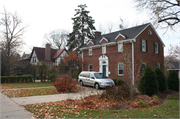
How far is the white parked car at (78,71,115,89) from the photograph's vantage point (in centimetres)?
1339

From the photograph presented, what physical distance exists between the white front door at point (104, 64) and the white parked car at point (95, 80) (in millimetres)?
5104

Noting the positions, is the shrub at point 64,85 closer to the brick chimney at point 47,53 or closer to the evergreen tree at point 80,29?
the evergreen tree at point 80,29

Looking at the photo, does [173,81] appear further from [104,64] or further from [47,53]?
[47,53]

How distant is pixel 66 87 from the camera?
462 inches

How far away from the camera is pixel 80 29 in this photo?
33.3 meters

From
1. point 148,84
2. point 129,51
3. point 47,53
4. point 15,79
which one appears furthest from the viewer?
point 47,53

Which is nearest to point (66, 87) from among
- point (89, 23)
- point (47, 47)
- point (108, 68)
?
point (108, 68)

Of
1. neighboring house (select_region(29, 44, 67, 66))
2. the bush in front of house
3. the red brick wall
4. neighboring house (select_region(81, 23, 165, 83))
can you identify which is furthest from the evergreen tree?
the bush in front of house

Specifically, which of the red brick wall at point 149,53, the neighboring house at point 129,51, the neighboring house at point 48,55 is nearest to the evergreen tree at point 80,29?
the neighboring house at point 48,55

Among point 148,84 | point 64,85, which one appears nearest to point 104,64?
point 64,85

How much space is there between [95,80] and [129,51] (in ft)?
20.3

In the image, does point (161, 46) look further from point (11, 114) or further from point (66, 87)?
point (11, 114)

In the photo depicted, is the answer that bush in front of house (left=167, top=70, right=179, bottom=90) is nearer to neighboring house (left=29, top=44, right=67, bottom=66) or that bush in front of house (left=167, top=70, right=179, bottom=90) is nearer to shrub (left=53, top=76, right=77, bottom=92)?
shrub (left=53, top=76, right=77, bottom=92)

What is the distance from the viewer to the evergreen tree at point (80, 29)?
108ft
